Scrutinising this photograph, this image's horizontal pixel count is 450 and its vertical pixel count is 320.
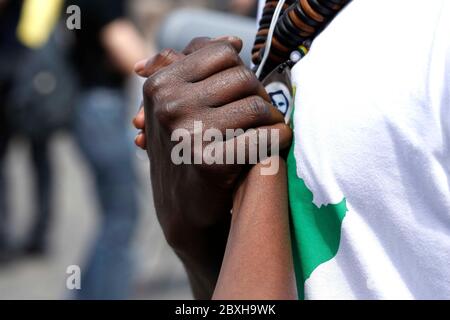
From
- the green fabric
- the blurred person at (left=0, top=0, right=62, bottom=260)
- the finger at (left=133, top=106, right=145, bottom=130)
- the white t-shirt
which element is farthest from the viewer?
the blurred person at (left=0, top=0, right=62, bottom=260)

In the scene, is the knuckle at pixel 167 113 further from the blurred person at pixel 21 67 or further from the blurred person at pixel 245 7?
the blurred person at pixel 245 7

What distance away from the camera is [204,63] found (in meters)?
→ 1.28

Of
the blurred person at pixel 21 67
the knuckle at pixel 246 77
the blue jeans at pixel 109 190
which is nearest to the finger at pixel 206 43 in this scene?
the knuckle at pixel 246 77

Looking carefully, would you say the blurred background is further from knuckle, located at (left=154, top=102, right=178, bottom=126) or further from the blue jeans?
knuckle, located at (left=154, top=102, right=178, bottom=126)

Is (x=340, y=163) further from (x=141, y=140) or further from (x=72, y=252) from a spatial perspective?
(x=72, y=252)

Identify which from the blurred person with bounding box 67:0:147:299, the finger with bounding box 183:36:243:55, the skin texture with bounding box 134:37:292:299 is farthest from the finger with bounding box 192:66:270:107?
the blurred person with bounding box 67:0:147:299

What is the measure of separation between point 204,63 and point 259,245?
0.86ft

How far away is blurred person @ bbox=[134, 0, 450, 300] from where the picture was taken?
1.15 metres

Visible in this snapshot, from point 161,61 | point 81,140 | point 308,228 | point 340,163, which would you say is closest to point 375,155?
point 340,163

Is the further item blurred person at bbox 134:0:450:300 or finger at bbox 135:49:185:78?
finger at bbox 135:49:185:78

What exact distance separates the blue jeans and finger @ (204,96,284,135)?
2.86 meters

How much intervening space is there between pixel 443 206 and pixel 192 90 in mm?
369

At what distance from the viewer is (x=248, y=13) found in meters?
4.86

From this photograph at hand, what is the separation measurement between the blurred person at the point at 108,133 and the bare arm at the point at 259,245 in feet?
9.11
